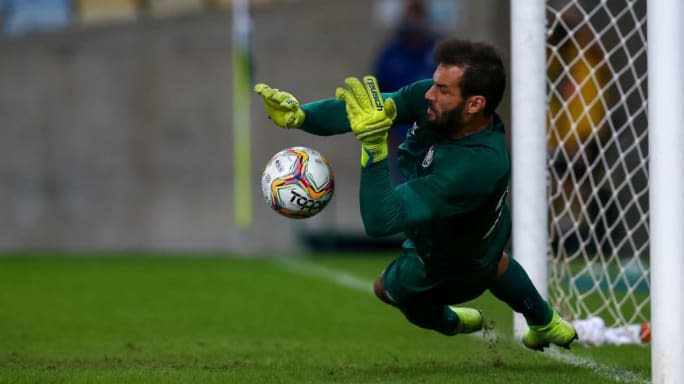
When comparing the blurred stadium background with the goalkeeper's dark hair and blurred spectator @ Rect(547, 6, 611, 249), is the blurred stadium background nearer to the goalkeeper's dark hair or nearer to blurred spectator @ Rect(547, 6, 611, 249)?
blurred spectator @ Rect(547, 6, 611, 249)

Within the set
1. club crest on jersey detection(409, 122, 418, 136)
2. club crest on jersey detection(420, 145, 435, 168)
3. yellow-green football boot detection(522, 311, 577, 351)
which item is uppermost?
club crest on jersey detection(409, 122, 418, 136)

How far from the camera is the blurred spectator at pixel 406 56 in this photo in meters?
14.6

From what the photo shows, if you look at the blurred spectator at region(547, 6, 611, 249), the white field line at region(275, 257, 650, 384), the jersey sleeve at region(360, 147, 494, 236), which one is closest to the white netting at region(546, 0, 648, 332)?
the blurred spectator at region(547, 6, 611, 249)

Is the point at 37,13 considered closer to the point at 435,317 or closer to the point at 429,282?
the point at 435,317

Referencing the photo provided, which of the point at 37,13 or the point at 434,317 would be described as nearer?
the point at 434,317

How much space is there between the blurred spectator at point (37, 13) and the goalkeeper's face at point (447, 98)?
12516 millimetres

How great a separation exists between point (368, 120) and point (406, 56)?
10688mm

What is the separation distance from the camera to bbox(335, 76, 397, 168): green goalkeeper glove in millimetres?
4410

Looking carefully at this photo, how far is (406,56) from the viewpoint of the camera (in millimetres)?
14992

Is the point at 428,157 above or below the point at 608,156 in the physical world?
above

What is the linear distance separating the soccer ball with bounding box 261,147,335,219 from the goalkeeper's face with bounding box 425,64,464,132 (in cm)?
53

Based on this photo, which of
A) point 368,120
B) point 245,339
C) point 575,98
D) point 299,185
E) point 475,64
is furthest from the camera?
point 575,98

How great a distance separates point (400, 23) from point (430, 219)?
1112cm

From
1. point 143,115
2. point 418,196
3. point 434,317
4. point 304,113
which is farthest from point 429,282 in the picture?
point 143,115
